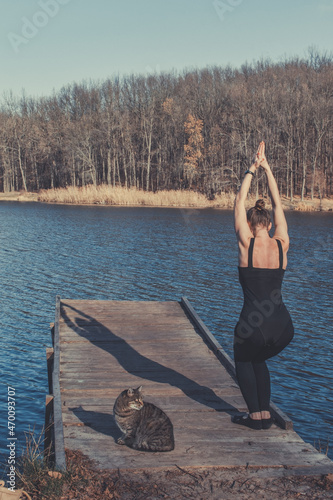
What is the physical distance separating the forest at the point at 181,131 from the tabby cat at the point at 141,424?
53.0m

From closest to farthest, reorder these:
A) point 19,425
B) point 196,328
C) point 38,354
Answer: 1. point 19,425
2. point 196,328
3. point 38,354

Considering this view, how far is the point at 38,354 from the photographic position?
1180cm

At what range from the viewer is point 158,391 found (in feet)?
21.9

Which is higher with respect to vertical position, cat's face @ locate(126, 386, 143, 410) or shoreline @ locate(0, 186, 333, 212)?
shoreline @ locate(0, 186, 333, 212)

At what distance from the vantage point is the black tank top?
491cm

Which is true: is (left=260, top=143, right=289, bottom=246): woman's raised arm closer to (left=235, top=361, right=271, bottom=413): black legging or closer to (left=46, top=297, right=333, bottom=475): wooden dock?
(left=235, top=361, right=271, bottom=413): black legging

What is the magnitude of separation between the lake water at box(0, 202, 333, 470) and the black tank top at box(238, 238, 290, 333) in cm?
162

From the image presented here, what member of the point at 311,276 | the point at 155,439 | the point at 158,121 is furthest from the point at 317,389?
the point at 158,121

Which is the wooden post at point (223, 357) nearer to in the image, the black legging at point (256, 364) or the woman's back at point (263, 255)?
the black legging at point (256, 364)

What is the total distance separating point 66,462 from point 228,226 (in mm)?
33336

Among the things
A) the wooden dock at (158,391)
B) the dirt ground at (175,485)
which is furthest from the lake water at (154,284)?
the dirt ground at (175,485)

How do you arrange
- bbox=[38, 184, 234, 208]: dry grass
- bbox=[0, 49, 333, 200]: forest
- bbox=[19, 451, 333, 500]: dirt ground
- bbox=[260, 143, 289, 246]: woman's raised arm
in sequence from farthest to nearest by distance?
bbox=[0, 49, 333, 200]: forest
bbox=[38, 184, 234, 208]: dry grass
bbox=[260, 143, 289, 246]: woman's raised arm
bbox=[19, 451, 333, 500]: dirt ground

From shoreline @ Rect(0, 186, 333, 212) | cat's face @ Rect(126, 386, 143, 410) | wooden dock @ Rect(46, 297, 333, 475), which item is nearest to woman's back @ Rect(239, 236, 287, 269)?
cat's face @ Rect(126, 386, 143, 410)

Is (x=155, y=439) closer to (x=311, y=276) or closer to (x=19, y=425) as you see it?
(x=19, y=425)
